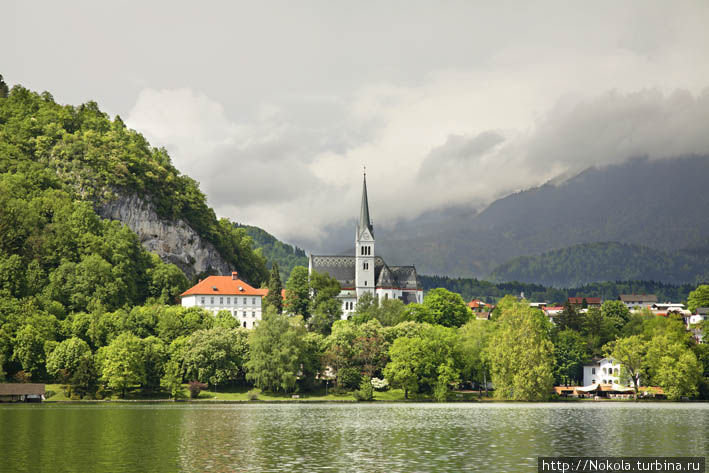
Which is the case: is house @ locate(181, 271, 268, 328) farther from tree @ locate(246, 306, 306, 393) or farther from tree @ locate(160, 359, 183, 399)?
tree @ locate(160, 359, 183, 399)

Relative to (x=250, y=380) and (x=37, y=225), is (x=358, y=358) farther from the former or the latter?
(x=37, y=225)

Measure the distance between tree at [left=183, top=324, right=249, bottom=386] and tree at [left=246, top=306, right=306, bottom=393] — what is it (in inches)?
76.9

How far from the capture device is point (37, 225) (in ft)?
530

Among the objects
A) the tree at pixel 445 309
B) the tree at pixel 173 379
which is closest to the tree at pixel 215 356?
the tree at pixel 173 379

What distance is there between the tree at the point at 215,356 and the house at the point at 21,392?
19742mm

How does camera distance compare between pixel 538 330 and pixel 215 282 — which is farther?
pixel 215 282

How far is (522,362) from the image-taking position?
109 m

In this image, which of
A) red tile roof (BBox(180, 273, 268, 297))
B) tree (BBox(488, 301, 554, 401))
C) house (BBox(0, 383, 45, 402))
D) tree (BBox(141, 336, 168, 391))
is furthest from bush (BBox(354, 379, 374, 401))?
red tile roof (BBox(180, 273, 268, 297))

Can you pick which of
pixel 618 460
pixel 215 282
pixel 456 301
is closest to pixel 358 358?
pixel 456 301

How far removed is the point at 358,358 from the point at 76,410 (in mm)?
46078

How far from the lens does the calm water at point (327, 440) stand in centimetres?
4309

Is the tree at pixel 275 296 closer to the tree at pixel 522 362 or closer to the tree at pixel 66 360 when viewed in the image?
the tree at pixel 66 360

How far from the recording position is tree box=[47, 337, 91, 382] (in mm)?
116875

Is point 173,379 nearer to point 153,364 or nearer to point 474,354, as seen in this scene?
point 153,364
